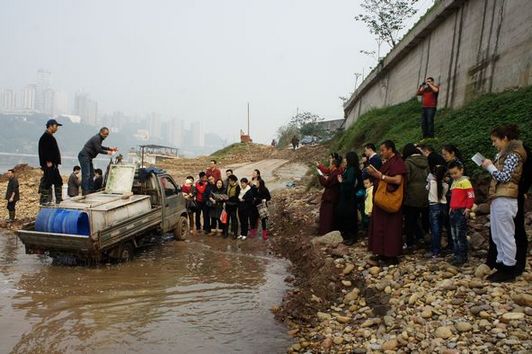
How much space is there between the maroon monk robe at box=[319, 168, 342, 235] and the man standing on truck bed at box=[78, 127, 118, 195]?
5.06 meters

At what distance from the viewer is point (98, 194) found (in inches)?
387

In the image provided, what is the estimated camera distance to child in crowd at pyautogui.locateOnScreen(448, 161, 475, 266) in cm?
616

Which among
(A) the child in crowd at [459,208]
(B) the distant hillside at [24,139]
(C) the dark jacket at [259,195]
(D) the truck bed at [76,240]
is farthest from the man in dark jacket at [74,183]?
(B) the distant hillside at [24,139]

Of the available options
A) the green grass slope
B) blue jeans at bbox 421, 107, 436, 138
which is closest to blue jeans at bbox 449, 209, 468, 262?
the green grass slope

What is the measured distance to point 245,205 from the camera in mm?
11992

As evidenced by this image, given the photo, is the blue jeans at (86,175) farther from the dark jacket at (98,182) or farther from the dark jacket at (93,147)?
the dark jacket at (98,182)

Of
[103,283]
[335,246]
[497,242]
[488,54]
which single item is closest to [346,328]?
[497,242]

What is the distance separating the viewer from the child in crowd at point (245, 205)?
11.9 metres

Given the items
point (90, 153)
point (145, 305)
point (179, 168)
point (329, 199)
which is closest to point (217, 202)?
point (90, 153)

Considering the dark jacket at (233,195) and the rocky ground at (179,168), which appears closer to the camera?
the dark jacket at (233,195)

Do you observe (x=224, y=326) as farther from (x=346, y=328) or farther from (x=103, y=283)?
(x=103, y=283)

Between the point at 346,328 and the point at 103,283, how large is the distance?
4.53 m

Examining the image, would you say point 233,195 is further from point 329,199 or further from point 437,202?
point 437,202

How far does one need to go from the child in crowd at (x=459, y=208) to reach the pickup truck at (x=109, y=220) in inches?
239
